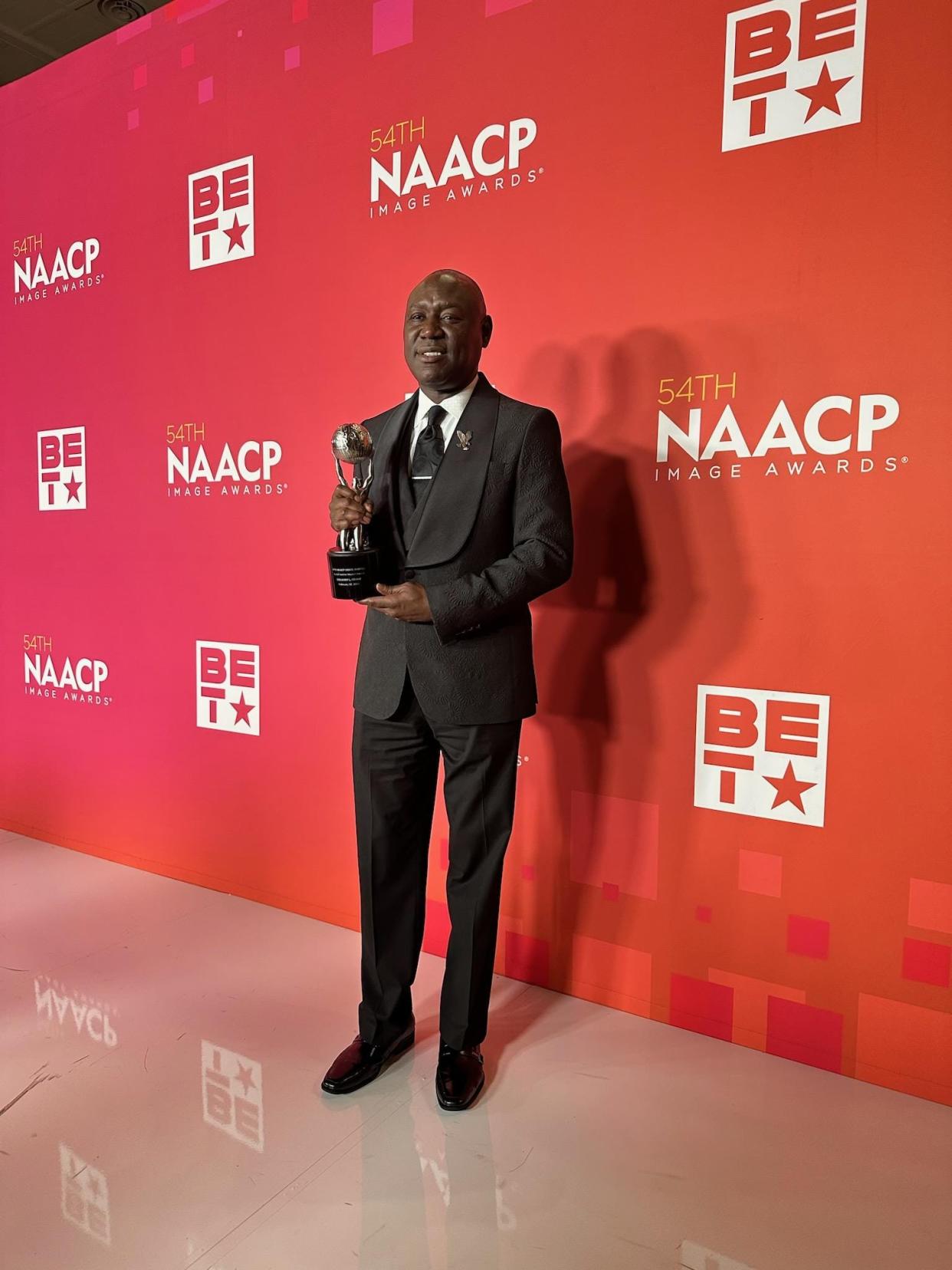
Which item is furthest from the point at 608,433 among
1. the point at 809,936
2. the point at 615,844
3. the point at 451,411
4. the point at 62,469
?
the point at 62,469

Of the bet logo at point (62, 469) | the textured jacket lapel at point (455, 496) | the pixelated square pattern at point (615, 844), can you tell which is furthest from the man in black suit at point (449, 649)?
the bet logo at point (62, 469)

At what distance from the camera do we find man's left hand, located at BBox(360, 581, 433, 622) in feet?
5.39

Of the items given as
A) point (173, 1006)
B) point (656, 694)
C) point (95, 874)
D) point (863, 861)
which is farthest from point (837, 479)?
point (95, 874)

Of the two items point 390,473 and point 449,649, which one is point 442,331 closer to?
point 390,473

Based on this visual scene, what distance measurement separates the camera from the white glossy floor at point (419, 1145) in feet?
4.71

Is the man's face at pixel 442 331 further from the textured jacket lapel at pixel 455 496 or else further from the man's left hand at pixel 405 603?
the man's left hand at pixel 405 603

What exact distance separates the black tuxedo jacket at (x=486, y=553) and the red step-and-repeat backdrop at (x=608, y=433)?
456 mm

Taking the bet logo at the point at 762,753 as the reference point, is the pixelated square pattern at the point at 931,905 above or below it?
below

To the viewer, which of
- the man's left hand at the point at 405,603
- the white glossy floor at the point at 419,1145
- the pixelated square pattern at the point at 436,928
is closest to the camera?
the white glossy floor at the point at 419,1145

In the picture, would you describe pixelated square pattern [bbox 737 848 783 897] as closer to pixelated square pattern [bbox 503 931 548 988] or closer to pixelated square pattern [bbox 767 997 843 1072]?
pixelated square pattern [bbox 767 997 843 1072]

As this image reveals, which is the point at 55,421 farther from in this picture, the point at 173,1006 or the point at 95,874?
the point at 173,1006

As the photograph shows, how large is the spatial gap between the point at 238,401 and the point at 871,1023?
2.34 metres

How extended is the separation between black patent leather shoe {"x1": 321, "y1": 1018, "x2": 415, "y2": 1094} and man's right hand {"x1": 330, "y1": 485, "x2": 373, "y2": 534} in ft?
3.55

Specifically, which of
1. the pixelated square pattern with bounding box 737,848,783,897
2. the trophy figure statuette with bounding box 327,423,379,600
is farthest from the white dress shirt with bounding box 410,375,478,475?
the pixelated square pattern with bounding box 737,848,783,897
